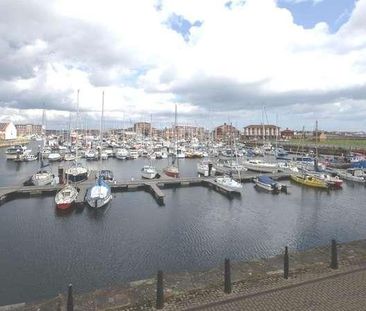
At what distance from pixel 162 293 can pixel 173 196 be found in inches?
1164

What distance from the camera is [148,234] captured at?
82.6 ft

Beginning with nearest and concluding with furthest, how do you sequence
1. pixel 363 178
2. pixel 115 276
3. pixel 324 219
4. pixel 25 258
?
pixel 115 276 → pixel 25 258 → pixel 324 219 → pixel 363 178

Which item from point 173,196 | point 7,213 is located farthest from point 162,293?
point 173,196

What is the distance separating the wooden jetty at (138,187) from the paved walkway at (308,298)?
25.3m

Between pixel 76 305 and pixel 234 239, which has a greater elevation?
pixel 76 305

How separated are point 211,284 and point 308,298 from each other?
10.5 feet

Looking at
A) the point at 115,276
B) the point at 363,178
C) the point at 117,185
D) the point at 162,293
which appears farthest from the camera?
the point at 363,178

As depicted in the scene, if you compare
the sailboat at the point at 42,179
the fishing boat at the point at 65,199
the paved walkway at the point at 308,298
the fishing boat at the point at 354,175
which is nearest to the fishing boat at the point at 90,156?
the sailboat at the point at 42,179

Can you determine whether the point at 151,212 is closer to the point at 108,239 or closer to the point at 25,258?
the point at 108,239

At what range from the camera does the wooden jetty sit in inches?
1474

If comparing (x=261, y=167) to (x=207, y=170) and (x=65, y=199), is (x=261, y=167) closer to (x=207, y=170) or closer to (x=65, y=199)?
(x=207, y=170)

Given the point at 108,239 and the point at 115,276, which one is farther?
the point at 108,239

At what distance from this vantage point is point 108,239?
78.6 feet

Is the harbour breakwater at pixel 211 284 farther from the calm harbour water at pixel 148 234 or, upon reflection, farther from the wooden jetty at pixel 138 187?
the wooden jetty at pixel 138 187
